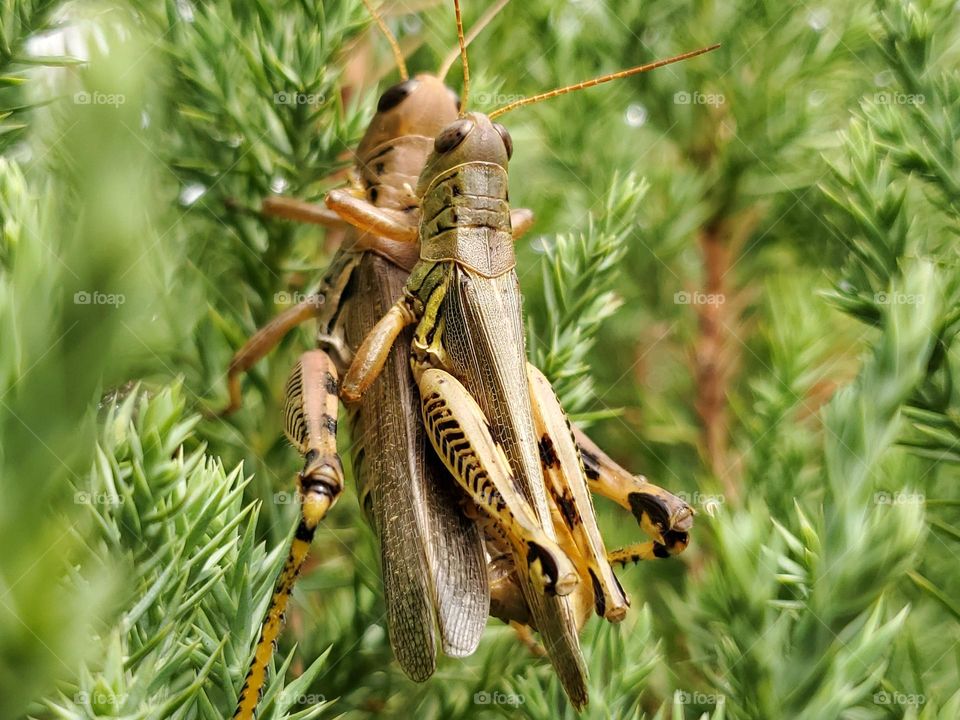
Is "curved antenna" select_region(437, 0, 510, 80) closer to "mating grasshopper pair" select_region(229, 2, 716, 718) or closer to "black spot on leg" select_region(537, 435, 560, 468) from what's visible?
"mating grasshopper pair" select_region(229, 2, 716, 718)

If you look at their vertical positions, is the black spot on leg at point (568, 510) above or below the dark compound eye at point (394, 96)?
below

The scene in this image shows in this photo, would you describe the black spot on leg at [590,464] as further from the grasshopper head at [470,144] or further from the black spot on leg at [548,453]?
the grasshopper head at [470,144]

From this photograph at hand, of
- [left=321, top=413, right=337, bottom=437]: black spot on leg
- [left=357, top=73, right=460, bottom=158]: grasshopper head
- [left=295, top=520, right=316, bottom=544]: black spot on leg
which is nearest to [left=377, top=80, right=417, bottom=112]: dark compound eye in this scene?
[left=357, top=73, right=460, bottom=158]: grasshopper head

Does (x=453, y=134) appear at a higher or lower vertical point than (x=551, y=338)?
higher

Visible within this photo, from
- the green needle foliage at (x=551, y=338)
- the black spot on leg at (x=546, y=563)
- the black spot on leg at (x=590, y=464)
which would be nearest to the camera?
the green needle foliage at (x=551, y=338)

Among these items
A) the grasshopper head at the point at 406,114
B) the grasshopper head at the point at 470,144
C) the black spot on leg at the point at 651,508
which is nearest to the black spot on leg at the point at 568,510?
the black spot on leg at the point at 651,508

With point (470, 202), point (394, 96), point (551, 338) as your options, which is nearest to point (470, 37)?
point (394, 96)

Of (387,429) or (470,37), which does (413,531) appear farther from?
(470,37)
